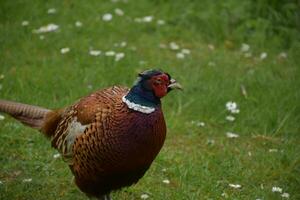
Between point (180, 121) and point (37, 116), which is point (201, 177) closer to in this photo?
point (180, 121)

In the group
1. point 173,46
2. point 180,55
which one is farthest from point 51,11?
point 180,55

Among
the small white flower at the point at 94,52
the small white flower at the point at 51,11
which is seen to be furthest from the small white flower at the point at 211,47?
the small white flower at the point at 51,11

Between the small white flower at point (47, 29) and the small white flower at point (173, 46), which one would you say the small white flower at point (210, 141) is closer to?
the small white flower at point (173, 46)

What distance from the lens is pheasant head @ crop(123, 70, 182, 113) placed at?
13.4 ft

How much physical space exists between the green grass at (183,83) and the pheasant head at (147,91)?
102 centimetres

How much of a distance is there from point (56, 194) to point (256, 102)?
228cm

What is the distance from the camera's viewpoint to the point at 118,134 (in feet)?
13.2

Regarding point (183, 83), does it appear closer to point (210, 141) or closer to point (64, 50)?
point (210, 141)

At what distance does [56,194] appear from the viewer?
481 cm

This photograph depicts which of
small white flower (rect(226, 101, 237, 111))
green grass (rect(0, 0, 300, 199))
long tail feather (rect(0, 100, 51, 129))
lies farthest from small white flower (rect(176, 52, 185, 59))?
long tail feather (rect(0, 100, 51, 129))

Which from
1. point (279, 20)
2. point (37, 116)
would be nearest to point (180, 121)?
point (37, 116)

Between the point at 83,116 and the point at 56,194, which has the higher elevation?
the point at 83,116

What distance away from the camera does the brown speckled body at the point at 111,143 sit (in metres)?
4.03

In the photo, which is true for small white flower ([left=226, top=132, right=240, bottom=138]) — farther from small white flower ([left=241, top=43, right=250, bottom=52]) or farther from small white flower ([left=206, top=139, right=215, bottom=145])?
small white flower ([left=241, top=43, right=250, bottom=52])
